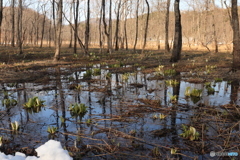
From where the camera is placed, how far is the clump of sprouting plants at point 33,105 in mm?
5574

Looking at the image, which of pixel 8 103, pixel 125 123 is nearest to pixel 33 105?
pixel 8 103

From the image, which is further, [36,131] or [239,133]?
[36,131]

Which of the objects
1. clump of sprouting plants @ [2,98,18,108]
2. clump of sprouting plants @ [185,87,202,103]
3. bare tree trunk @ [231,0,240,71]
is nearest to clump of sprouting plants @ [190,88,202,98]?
clump of sprouting plants @ [185,87,202,103]

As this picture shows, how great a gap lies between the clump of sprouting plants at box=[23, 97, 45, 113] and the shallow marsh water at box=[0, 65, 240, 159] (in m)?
0.17

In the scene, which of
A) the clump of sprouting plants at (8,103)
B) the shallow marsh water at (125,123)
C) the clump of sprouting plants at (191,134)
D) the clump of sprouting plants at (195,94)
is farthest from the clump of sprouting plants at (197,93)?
the clump of sprouting plants at (8,103)

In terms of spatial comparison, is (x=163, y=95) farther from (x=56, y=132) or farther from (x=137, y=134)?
(x=56, y=132)

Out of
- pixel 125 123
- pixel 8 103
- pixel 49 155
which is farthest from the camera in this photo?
pixel 8 103

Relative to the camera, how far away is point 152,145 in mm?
3498

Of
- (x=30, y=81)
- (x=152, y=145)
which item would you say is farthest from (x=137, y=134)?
(x=30, y=81)

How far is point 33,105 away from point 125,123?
2.71m

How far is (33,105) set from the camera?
224 inches

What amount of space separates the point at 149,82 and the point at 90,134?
5.56 metres

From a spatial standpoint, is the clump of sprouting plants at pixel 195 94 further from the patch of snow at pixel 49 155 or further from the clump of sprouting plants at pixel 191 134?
the patch of snow at pixel 49 155

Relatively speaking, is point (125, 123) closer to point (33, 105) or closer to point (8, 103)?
point (33, 105)
